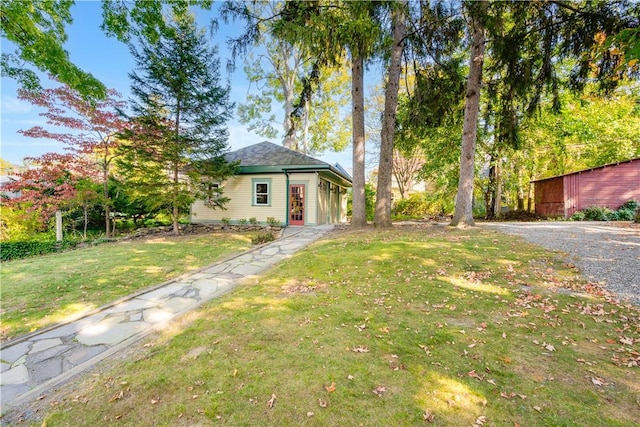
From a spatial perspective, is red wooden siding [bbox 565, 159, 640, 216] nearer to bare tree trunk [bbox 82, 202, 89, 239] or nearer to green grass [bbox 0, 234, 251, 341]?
green grass [bbox 0, 234, 251, 341]

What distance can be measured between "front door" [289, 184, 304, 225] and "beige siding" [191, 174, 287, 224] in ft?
0.94

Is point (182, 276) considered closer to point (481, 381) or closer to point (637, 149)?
point (481, 381)

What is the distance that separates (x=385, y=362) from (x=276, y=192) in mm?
10609

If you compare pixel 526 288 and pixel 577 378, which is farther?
pixel 526 288

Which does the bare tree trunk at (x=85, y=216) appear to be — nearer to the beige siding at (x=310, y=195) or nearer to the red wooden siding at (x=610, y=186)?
the beige siding at (x=310, y=195)

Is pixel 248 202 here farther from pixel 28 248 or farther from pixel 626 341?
pixel 626 341

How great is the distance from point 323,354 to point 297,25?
7.36 metres

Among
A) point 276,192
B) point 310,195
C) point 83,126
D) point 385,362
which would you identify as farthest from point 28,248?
point 385,362

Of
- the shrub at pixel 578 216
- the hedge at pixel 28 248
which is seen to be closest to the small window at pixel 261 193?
the hedge at pixel 28 248

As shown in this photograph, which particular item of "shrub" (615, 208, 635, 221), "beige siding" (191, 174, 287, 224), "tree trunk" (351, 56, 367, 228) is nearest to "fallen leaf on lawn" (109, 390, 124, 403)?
"tree trunk" (351, 56, 367, 228)

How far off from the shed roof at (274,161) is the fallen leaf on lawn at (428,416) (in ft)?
33.7

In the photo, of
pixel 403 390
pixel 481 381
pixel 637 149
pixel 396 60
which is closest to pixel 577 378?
pixel 481 381

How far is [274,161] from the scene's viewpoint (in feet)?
41.6

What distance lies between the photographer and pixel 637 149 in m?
14.9
